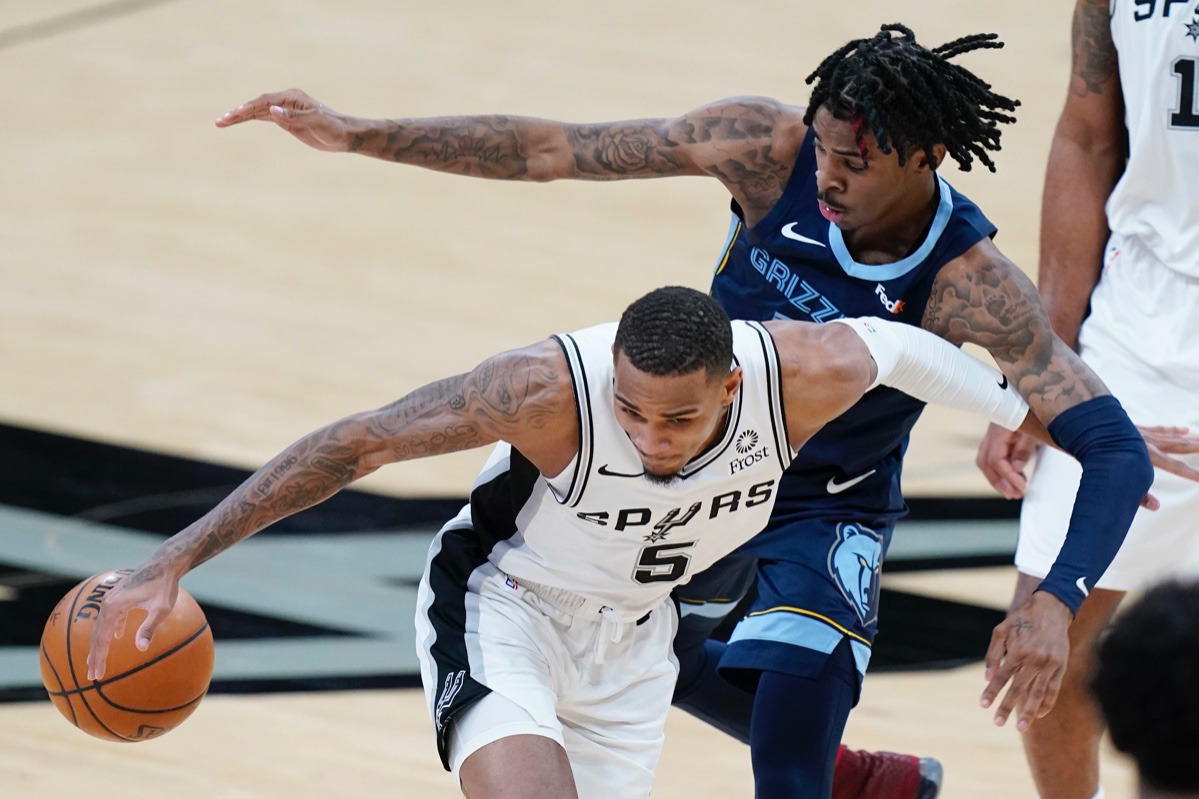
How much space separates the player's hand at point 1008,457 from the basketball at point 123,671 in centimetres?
180

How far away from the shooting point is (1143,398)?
4.06 metres

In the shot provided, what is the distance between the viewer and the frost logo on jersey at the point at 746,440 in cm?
355

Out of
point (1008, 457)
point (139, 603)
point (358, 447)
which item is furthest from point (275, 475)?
point (1008, 457)

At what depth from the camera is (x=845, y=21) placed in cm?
1135

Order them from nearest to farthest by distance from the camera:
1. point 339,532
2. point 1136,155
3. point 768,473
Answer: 1. point 768,473
2. point 1136,155
3. point 339,532

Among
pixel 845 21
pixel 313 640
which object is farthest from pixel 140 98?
pixel 313 640

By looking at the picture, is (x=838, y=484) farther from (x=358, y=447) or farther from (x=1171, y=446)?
(x=358, y=447)

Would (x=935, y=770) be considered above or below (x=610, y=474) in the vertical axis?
below

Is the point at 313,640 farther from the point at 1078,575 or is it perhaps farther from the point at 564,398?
the point at 1078,575

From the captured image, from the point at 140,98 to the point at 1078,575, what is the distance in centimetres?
739

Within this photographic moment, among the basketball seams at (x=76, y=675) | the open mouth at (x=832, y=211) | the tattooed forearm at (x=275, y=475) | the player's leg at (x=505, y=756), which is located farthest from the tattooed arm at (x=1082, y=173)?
the basketball seams at (x=76, y=675)

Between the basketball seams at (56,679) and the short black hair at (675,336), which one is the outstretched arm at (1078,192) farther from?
the basketball seams at (56,679)

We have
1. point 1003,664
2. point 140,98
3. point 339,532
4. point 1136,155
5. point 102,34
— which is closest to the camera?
point 1003,664

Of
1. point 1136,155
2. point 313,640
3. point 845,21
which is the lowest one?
point 313,640
